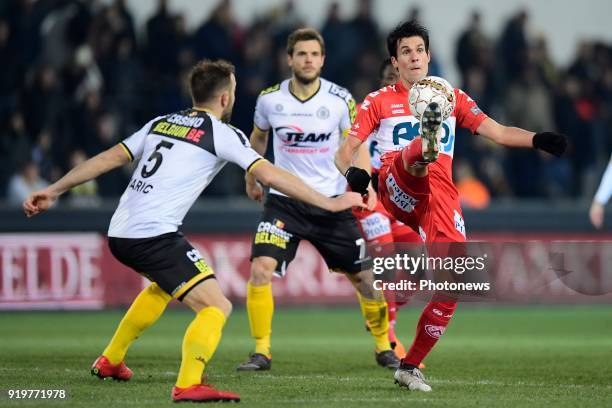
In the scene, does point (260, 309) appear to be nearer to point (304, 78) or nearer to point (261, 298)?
point (261, 298)

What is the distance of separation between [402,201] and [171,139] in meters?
1.86

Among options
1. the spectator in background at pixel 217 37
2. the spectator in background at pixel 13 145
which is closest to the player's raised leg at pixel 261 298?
the spectator in background at pixel 13 145

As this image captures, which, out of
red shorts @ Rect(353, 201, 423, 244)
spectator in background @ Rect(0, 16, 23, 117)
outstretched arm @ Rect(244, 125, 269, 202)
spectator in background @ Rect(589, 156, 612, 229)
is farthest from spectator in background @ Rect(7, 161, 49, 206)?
spectator in background @ Rect(589, 156, 612, 229)

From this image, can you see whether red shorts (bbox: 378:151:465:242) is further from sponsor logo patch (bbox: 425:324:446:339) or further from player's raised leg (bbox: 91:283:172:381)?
player's raised leg (bbox: 91:283:172:381)

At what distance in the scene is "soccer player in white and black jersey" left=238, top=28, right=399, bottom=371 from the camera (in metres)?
10.4

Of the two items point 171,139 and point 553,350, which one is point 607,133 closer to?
point 553,350

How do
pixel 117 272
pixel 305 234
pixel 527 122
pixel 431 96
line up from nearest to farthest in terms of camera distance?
pixel 431 96, pixel 305 234, pixel 117 272, pixel 527 122

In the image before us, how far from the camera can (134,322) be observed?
353 inches

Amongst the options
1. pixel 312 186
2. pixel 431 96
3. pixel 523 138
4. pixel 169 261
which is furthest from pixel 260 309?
pixel 523 138

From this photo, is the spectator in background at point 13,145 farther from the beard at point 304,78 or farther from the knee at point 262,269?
the knee at point 262,269

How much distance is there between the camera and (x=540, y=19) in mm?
20703

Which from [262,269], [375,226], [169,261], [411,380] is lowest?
[411,380]

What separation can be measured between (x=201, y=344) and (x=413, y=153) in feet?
6.55

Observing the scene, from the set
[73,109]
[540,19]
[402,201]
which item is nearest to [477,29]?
[540,19]
